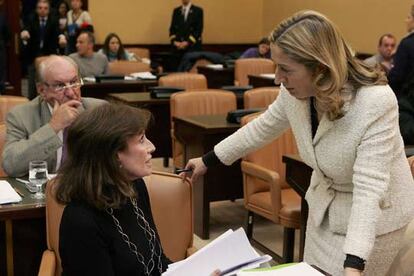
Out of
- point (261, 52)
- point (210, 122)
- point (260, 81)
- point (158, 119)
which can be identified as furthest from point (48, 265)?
point (261, 52)

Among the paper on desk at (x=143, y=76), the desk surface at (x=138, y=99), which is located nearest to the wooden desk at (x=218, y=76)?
the paper on desk at (x=143, y=76)

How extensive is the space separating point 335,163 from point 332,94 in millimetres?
236

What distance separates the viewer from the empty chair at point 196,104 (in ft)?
15.9

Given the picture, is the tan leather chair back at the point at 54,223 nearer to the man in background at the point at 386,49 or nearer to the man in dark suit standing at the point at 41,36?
the man in background at the point at 386,49

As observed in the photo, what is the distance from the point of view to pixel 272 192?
3516mm

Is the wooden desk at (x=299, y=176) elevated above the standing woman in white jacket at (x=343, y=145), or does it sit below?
below

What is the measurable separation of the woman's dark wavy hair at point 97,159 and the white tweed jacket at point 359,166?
1.81 ft

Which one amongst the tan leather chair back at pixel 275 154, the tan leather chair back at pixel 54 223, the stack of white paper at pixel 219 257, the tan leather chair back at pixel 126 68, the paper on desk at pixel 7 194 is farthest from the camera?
the tan leather chair back at pixel 126 68

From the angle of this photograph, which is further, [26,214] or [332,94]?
[26,214]

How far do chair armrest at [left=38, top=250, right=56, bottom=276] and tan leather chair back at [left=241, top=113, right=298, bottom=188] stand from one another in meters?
1.67

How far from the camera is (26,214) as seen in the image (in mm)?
2406

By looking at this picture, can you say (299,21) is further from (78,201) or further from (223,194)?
(223,194)

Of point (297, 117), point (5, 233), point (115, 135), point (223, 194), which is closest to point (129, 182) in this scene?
point (115, 135)

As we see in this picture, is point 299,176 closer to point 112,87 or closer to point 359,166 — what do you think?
point 359,166
